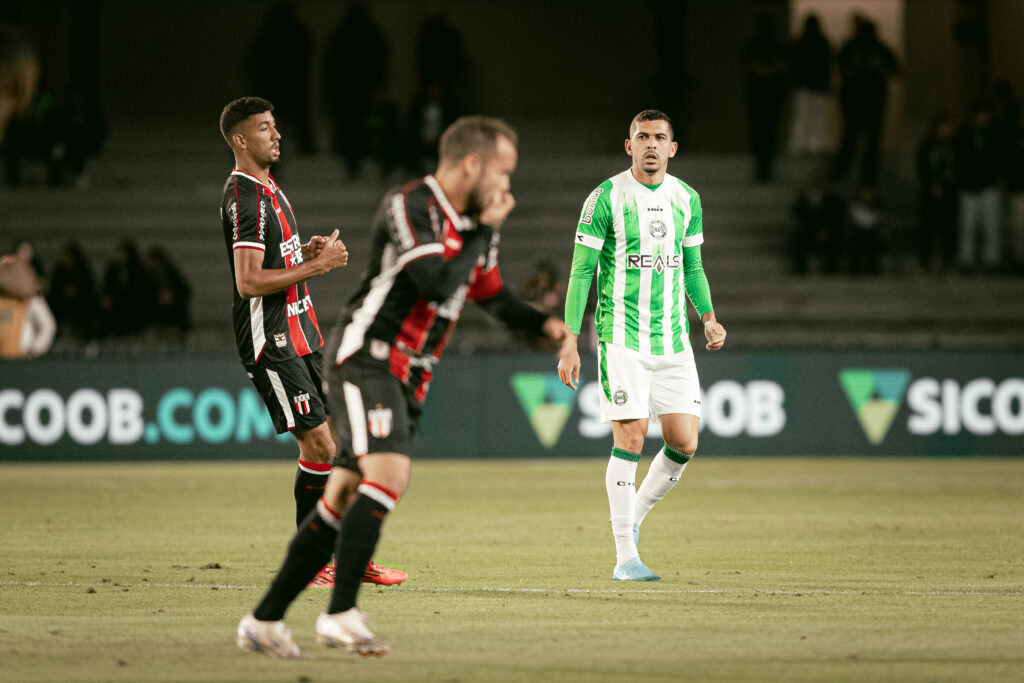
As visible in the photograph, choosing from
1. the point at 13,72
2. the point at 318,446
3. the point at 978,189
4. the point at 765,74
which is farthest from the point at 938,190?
the point at 13,72

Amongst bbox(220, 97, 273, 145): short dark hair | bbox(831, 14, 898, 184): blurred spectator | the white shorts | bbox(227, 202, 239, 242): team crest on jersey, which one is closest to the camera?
bbox(227, 202, 239, 242): team crest on jersey

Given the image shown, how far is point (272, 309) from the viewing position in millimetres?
7879

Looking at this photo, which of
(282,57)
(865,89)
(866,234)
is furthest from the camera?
(282,57)

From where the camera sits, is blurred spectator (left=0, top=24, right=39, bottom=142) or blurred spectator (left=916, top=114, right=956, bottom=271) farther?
blurred spectator (left=916, top=114, right=956, bottom=271)

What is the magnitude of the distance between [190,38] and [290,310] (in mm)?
21695

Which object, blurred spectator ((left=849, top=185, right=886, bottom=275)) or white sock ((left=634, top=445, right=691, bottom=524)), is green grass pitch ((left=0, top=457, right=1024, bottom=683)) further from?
blurred spectator ((left=849, top=185, right=886, bottom=275))

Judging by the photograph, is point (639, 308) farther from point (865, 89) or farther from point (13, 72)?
point (865, 89)

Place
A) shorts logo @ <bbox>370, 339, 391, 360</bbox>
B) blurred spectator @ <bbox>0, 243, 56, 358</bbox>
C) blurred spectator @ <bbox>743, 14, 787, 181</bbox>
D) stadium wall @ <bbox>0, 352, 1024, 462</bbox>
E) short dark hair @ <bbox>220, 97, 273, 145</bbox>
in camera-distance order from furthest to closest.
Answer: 1. blurred spectator @ <bbox>743, 14, 787, 181</bbox>
2. blurred spectator @ <bbox>0, 243, 56, 358</bbox>
3. stadium wall @ <bbox>0, 352, 1024, 462</bbox>
4. short dark hair @ <bbox>220, 97, 273, 145</bbox>
5. shorts logo @ <bbox>370, 339, 391, 360</bbox>

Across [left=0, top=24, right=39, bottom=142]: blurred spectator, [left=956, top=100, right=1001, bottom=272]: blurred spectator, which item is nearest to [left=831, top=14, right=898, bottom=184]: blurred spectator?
[left=956, top=100, right=1001, bottom=272]: blurred spectator

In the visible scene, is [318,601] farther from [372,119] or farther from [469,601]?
[372,119]

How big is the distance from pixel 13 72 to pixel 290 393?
4.18 metres

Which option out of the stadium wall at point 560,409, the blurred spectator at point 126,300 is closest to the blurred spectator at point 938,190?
the stadium wall at point 560,409

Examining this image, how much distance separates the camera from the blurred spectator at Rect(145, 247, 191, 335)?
1895cm

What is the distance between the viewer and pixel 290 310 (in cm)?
796
